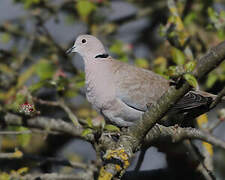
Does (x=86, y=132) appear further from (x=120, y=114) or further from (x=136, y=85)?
(x=136, y=85)

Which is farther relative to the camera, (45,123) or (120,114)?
(45,123)

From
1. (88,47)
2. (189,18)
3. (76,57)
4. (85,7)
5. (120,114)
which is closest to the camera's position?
(120,114)

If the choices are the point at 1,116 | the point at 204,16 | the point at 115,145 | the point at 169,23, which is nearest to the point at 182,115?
the point at 169,23

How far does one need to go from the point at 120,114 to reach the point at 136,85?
0.84 ft

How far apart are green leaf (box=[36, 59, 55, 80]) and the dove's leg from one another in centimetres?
93

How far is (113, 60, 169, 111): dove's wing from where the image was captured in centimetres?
309

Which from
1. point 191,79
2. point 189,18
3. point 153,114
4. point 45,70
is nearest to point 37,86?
point 45,70

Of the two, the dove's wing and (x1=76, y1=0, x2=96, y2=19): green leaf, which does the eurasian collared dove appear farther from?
(x1=76, y1=0, x2=96, y2=19): green leaf

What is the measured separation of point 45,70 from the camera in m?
3.85

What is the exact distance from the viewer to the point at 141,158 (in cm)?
292

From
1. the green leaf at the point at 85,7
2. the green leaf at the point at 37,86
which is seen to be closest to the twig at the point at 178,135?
Answer: the green leaf at the point at 37,86

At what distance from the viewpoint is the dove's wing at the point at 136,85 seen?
3.09 metres

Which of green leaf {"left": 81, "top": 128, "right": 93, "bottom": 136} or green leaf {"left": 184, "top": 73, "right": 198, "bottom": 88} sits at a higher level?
green leaf {"left": 184, "top": 73, "right": 198, "bottom": 88}

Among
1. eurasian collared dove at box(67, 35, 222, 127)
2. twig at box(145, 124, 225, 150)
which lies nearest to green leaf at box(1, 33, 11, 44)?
eurasian collared dove at box(67, 35, 222, 127)
